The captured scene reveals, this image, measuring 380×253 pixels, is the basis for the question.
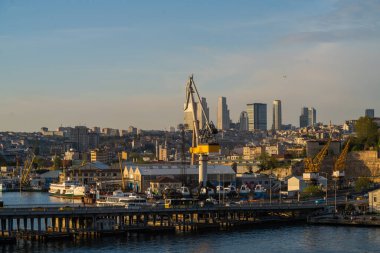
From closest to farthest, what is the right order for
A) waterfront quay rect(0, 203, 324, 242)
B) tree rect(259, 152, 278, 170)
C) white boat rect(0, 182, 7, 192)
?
waterfront quay rect(0, 203, 324, 242) → tree rect(259, 152, 278, 170) → white boat rect(0, 182, 7, 192)

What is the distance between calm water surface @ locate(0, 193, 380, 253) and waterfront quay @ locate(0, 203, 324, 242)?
133 centimetres

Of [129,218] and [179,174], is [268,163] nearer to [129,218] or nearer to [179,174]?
[179,174]

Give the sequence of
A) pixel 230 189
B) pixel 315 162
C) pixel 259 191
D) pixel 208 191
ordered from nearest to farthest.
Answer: pixel 208 191
pixel 259 191
pixel 230 189
pixel 315 162

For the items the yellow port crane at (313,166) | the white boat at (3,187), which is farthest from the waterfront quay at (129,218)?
the white boat at (3,187)

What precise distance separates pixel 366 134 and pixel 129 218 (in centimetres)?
4671

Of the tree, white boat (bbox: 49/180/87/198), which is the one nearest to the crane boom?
the tree

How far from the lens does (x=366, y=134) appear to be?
88.6m

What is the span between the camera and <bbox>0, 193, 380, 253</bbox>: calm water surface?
3906 centimetres

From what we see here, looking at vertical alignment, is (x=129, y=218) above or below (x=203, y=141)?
below

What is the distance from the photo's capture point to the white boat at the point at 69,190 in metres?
78.8

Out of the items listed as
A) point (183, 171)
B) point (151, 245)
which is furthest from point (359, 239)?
point (183, 171)

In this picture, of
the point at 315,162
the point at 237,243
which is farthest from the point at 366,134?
the point at 237,243

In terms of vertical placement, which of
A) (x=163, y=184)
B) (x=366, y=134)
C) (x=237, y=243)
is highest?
(x=366, y=134)

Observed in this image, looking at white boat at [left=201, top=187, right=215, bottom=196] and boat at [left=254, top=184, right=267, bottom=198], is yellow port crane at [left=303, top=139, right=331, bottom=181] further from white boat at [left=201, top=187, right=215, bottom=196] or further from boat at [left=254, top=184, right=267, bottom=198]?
white boat at [left=201, top=187, right=215, bottom=196]
